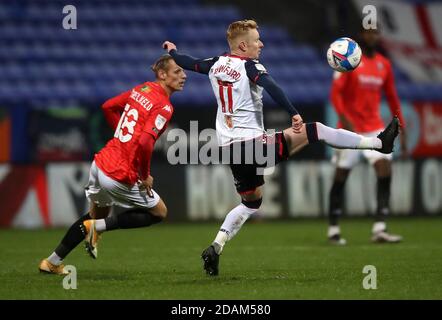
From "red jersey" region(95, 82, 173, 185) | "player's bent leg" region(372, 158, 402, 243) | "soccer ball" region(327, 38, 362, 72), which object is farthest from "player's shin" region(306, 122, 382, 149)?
"player's bent leg" region(372, 158, 402, 243)

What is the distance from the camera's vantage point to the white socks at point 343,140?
23.3 feet

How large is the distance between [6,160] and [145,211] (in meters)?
6.78

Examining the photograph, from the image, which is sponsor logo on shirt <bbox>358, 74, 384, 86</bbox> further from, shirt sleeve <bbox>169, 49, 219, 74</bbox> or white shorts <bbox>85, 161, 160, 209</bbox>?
white shorts <bbox>85, 161, 160, 209</bbox>

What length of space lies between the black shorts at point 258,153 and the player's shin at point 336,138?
9.4 inches

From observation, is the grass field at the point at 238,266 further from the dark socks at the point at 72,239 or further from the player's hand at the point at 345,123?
the player's hand at the point at 345,123

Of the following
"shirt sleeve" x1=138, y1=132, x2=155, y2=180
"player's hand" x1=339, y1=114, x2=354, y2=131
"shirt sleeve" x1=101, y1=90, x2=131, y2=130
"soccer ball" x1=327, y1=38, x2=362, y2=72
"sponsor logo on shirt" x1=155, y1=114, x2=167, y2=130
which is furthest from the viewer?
"player's hand" x1=339, y1=114, x2=354, y2=131

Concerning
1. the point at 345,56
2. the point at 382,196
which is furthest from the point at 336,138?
the point at 382,196

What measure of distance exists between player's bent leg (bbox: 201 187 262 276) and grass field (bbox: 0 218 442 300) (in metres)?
0.14

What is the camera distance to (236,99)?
23.4 ft

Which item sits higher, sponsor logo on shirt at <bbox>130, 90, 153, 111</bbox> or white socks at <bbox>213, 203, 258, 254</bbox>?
sponsor logo on shirt at <bbox>130, 90, 153, 111</bbox>

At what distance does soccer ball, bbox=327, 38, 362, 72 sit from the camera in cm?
775

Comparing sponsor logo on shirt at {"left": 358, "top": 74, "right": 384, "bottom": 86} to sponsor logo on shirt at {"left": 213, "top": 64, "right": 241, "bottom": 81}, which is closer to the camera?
sponsor logo on shirt at {"left": 213, "top": 64, "right": 241, "bottom": 81}

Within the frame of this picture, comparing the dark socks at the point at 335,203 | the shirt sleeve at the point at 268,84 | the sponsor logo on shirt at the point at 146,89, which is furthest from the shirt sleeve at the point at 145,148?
the dark socks at the point at 335,203

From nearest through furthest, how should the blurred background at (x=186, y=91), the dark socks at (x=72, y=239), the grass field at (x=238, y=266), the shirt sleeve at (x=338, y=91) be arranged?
the grass field at (x=238, y=266)
the dark socks at (x=72, y=239)
the shirt sleeve at (x=338, y=91)
the blurred background at (x=186, y=91)
